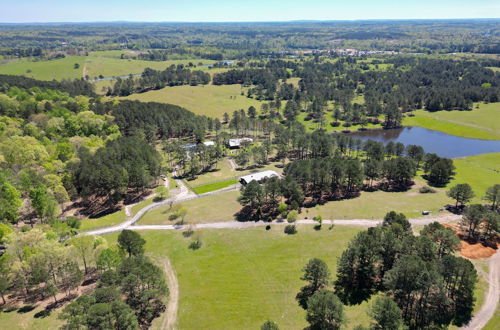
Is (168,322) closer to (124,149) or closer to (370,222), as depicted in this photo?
(370,222)

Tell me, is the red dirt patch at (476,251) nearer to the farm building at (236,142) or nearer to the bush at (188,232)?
the bush at (188,232)

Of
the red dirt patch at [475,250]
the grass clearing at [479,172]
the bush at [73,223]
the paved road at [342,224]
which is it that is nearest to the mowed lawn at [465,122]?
the grass clearing at [479,172]

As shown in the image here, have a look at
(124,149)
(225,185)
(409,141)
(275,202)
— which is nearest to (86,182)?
(124,149)

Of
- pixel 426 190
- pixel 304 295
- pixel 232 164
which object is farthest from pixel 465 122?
pixel 304 295

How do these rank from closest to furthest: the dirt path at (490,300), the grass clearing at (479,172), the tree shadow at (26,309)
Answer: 1. the dirt path at (490,300)
2. the tree shadow at (26,309)
3. the grass clearing at (479,172)

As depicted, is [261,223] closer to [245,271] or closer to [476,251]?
[245,271]
